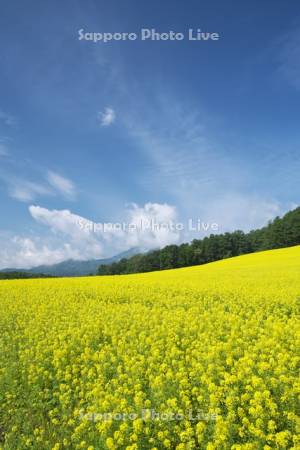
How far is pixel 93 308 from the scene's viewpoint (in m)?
12.7

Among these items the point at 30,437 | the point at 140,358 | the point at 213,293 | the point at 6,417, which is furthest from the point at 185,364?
the point at 213,293

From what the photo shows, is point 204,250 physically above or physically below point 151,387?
above

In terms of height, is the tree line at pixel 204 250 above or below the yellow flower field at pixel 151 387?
above

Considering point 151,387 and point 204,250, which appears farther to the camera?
point 204,250

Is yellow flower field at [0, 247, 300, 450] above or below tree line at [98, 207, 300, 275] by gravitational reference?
below

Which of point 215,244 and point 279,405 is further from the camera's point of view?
point 215,244

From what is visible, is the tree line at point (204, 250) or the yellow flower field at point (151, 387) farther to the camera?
the tree line at point (204, 250)

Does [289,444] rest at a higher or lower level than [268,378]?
lower

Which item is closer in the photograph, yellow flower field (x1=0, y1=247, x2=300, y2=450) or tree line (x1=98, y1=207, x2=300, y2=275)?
yellow flower field (x1=0, y1=247, x2=300, y2=450)

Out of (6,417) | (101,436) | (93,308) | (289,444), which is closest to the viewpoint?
(289,444)

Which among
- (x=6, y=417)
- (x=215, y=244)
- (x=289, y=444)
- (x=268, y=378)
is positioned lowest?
(x=6, y=417)

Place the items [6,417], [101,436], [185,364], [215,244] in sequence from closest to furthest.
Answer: [101,436] < [6,417] < [185,364] < [215,244]

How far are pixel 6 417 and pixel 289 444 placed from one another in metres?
4.76

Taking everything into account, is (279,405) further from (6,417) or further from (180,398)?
(6,417)
